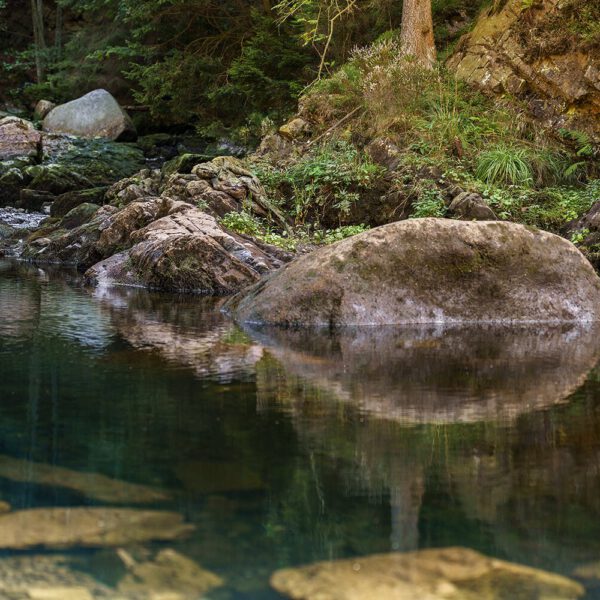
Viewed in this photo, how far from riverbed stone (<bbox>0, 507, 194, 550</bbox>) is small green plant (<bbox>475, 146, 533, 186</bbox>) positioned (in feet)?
34.7

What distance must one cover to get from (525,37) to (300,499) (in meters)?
13.5

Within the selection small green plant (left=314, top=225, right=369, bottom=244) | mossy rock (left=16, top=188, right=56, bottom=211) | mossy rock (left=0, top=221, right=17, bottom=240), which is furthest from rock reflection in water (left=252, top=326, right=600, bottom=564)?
mossy rock (left=16, top=188, right=56, bottom=211)

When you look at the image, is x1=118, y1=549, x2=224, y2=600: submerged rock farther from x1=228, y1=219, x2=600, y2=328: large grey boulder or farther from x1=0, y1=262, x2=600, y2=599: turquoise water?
x1=228, y1=219, x2=600, y2=328: large grey boulder

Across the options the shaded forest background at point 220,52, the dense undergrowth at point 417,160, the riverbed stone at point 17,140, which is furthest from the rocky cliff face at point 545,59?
the riverbed stone at point 17,140

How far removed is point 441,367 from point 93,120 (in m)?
21.0

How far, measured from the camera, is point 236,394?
4.52 meters

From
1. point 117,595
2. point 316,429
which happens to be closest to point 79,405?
point 316,429

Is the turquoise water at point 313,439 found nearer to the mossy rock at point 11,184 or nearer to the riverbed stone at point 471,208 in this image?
the riverbed stone at point 471,208

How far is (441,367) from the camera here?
550 centimetres

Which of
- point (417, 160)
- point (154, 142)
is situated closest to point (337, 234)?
point (417, 160)

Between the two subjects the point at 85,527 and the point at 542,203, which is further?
the point at 542,203

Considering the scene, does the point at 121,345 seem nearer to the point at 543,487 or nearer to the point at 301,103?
the point at 543,487

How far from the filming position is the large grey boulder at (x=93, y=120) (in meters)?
24.2

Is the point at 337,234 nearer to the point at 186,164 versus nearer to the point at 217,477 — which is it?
the point at 186,164
